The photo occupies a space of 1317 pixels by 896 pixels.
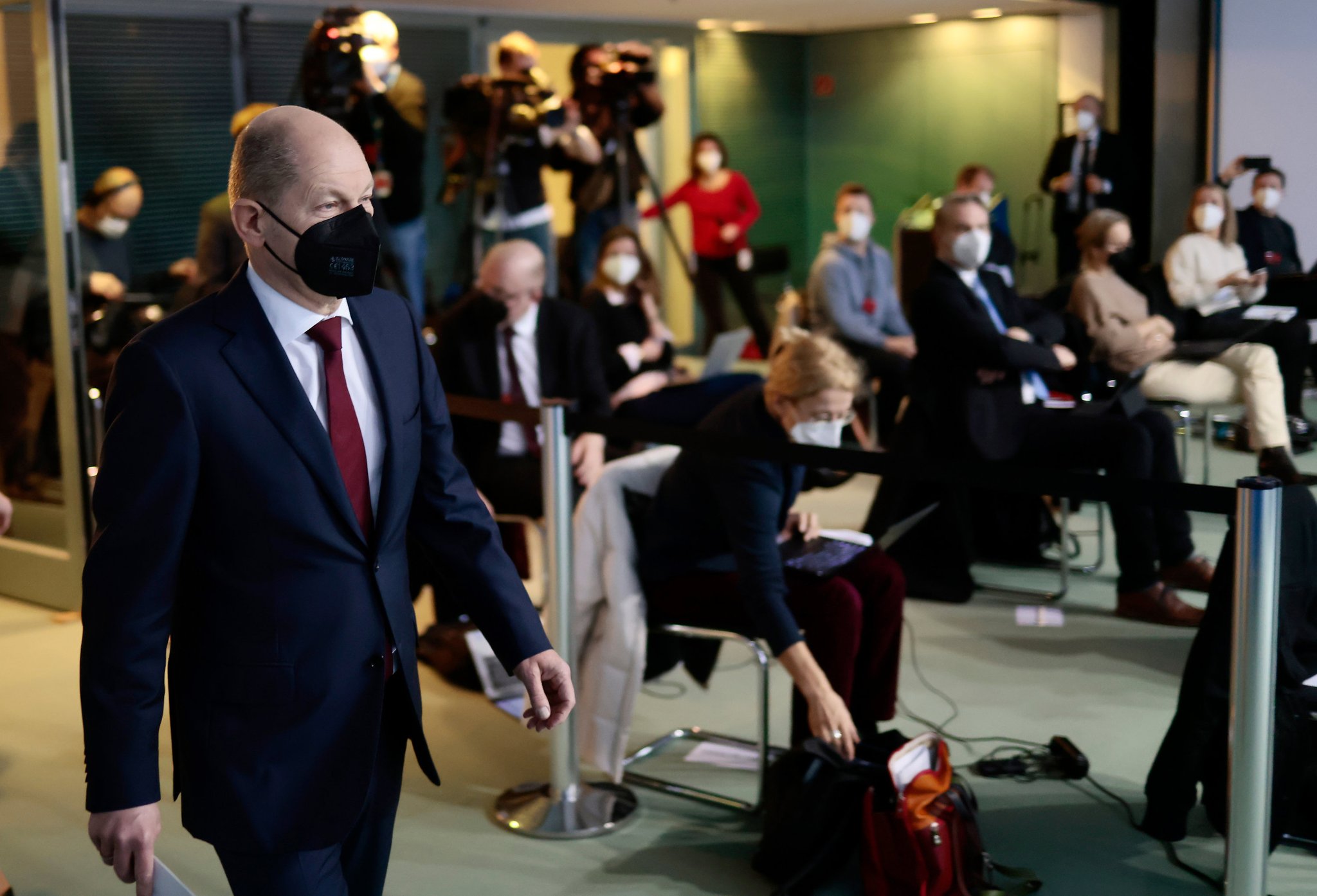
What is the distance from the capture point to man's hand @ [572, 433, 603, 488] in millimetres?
4093

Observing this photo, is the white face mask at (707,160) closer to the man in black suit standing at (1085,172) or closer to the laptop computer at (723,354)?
the man in black suit standing at (1085,172)

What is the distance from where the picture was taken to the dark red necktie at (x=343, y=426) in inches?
63.5

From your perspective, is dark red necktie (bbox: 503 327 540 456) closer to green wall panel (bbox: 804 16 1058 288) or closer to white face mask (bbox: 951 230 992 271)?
white face mask (bbox: 951 230 992 271)

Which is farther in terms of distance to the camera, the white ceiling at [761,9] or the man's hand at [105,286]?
the white ceiling at [761,9]

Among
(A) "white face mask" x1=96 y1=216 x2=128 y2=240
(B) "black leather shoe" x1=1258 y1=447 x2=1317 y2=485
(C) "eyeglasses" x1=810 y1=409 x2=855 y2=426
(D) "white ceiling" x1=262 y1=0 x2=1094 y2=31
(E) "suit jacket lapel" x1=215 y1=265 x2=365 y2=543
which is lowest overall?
(B) "black leather shoe" x1=1258 y1=447 x2=1317 y2=485

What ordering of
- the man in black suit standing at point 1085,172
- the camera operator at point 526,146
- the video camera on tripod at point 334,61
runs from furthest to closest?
1. the man in black suit standing at point 1085,172
2. the camera operator at point 526,146
3. the video camera on tripod at point 334,61

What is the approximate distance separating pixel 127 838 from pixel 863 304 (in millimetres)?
5521

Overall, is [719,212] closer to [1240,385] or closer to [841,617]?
[1240,385]

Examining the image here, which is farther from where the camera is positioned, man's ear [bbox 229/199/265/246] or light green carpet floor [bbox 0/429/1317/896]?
light green carpet floor [bbox 0/429/1317/896]

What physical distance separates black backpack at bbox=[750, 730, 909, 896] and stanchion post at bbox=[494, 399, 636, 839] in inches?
18.2

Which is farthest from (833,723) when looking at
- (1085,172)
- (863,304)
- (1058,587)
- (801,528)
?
(1085,172)

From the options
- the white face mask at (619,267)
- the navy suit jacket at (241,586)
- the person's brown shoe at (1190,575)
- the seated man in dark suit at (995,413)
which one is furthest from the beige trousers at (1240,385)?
the navy suit jacket at (241,586)

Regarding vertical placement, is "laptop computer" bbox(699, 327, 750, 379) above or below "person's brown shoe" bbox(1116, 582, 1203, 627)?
above

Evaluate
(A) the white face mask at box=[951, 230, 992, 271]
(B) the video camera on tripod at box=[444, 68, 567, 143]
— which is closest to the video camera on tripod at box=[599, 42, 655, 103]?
(B) the video camera on tripod at box=[444, 68, 567, 143]
